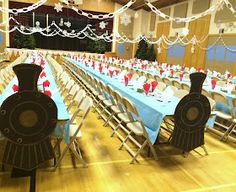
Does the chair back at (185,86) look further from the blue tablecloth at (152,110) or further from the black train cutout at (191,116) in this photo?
the black train cutout at (191,116)

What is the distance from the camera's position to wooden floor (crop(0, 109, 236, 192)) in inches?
117

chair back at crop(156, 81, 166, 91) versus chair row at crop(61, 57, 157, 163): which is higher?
chair back at crop(156, 81, 166, 91)

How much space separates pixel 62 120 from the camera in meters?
2.92

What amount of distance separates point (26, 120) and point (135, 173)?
179cm

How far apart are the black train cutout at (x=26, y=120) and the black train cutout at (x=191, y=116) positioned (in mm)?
1799

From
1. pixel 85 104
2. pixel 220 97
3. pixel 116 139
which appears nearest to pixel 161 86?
pixel 220 97

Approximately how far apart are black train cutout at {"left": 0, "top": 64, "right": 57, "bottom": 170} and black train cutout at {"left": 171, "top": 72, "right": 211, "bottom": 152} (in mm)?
1799

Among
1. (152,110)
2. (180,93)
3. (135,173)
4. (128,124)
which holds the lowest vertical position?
(135,173)

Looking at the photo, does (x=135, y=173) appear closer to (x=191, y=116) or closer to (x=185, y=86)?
(x=191, y=116)

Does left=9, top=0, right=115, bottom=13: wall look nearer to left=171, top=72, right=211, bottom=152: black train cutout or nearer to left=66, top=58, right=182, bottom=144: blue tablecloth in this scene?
left=66, top=58, right=182, bottom=144: blue tablecloth

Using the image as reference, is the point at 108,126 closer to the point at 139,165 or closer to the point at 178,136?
the point at 139,165

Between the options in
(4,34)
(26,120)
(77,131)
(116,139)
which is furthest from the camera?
(4,34)

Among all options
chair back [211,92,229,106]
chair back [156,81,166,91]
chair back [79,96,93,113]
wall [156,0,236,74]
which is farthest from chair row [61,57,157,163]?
wall [156,0,236,74]

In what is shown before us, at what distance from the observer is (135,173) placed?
132 inches
